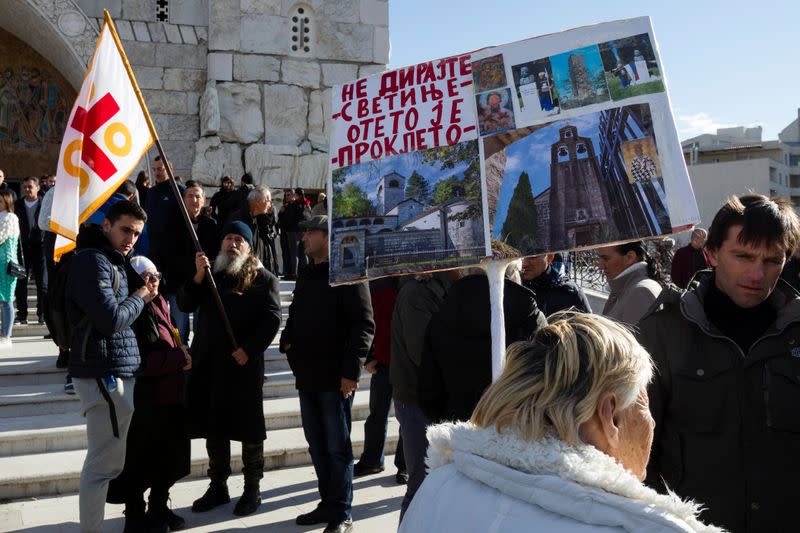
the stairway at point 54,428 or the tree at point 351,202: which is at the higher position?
the tree at point 351,202

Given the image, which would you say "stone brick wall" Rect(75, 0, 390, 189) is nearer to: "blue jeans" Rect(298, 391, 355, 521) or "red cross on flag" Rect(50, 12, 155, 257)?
"red cross on flag" Rect(50, 12, 155, 257)

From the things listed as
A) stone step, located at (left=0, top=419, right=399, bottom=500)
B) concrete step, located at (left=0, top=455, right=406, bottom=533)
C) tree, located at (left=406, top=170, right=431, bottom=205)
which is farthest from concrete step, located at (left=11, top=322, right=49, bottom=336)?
tree, located at (left=406, top=170, right=431, bottom=205)

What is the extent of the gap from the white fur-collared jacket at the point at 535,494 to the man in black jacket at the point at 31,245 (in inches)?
341

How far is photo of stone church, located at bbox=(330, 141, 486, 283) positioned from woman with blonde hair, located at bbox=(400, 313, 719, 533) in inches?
54.3

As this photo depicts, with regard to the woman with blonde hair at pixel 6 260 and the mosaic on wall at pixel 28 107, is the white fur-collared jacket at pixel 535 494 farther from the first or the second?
the mosaic on wall at pixel 28 107

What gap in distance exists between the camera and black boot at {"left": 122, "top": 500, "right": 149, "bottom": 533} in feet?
16.2

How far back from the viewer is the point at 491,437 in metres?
1.61

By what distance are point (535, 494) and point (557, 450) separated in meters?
0.11

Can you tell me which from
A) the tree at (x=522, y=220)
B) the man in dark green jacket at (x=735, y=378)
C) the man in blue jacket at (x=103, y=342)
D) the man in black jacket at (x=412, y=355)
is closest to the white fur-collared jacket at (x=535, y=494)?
the man in dark green jacket at (x=735, y=378)

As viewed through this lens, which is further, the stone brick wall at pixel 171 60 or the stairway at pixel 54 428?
the stone brick wall at pixel 171 60

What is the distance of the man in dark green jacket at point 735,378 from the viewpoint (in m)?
2.54

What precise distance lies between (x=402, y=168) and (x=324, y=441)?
8.04ft

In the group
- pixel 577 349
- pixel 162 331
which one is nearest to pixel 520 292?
pixel 577 349

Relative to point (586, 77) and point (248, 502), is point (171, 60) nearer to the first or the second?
point (248, 502)
